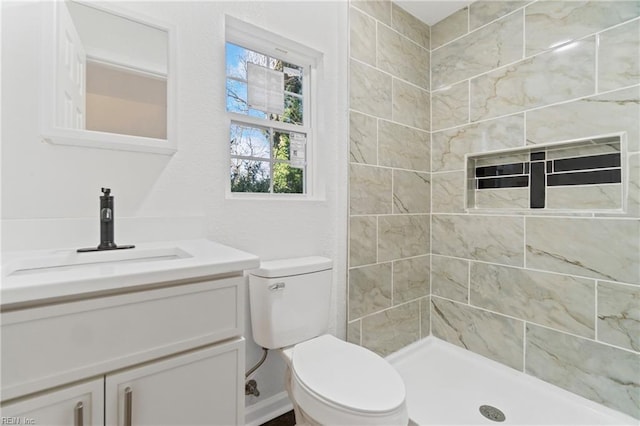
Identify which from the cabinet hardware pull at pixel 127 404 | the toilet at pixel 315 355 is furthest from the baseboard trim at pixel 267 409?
the cabinet hardware pull at pixel 127 404

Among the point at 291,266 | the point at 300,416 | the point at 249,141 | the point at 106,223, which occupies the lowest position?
the point at 300,416

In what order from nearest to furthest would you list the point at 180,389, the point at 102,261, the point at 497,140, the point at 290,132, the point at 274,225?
the point at 180,389
the point at 102,261
the point at 274,225
the point at 290,132
the point at 497,140

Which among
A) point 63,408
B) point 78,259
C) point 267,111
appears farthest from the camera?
point 267,111

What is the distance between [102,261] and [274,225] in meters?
0.73

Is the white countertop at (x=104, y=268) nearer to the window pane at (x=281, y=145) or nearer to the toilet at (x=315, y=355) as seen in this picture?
the toilet at (x=315, y=355)

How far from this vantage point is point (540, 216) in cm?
169

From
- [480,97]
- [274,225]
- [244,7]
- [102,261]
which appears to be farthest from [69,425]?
[480,97]

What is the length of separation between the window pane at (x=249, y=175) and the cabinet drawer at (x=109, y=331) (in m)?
0.76

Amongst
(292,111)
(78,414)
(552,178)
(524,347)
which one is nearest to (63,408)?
(78,414)

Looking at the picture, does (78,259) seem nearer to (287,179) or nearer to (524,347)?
(287,179)

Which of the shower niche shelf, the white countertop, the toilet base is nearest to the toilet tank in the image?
the toilet base

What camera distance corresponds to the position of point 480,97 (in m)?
1.94

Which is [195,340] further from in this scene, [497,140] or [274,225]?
[497,140]

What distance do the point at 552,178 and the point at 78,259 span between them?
2248 millimetres
